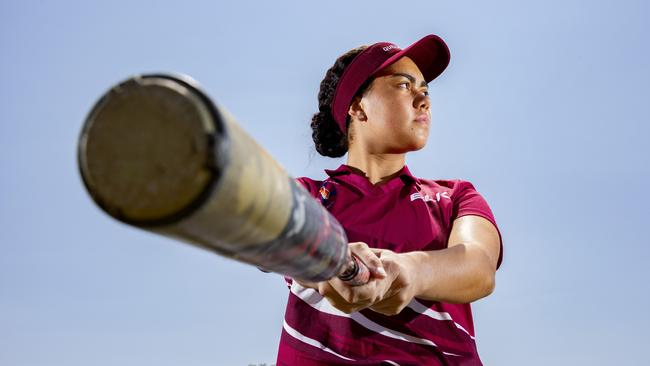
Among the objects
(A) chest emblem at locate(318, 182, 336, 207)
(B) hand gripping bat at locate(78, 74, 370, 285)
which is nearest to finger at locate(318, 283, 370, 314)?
(B) hand gripping bat at locate(78, 74, 370, 285)

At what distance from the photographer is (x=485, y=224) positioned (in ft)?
10.1

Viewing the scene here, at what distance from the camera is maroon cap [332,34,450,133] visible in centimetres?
349

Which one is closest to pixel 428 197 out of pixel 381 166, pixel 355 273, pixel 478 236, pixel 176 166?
pixel 381 166

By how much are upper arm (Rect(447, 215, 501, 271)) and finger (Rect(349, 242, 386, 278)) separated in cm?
81

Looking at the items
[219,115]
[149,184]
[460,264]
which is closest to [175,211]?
[149,184]

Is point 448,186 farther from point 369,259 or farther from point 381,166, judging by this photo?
point 369,259

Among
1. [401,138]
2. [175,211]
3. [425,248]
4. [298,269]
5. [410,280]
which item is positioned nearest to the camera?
[175,211]

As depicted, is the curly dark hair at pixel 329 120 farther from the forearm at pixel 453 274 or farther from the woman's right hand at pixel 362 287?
the woman's right hand at pixel 362 287

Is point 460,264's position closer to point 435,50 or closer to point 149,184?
point 435,50

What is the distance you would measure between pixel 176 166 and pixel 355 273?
0.93 meters

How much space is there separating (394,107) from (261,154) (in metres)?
2.15

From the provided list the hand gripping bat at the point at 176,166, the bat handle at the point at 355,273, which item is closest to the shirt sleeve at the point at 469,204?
the bat handle at the point at 355,273

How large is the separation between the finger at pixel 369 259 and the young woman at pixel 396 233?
0.08 m

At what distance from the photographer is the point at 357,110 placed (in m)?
3.59
